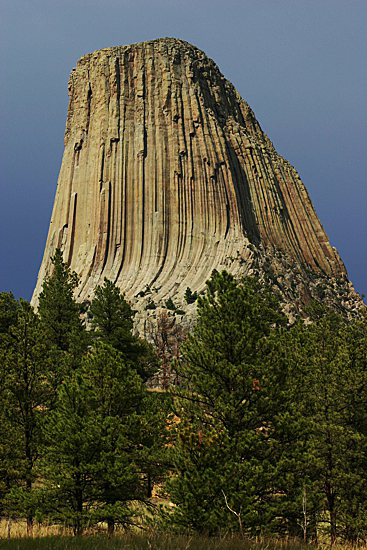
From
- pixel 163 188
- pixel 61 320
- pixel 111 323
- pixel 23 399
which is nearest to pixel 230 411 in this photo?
pixel 23 399

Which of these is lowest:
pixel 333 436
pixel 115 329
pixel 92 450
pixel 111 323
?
pixel 92 450

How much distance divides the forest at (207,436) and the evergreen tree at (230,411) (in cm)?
4

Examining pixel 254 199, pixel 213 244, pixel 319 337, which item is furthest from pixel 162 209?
pixel 319 337

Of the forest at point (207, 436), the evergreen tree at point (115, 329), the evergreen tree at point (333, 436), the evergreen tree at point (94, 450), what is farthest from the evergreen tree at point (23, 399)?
the evergreen tree at point (115, 329)

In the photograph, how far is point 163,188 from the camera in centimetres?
7462

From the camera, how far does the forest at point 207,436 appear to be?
44.5ft

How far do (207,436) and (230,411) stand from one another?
1.16 m

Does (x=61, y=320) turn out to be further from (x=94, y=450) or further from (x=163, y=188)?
(x=163, y=188)

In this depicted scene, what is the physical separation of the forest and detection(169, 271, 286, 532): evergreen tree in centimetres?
4

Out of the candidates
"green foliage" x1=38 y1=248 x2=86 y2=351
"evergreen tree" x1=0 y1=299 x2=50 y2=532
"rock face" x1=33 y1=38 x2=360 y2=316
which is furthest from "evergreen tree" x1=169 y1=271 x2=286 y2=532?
"rock face" x1=33 y1=38 x2=360 y2=316

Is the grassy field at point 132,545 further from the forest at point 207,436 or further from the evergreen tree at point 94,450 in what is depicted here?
the evergreen tree at point 94,450

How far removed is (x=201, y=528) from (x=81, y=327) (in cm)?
2088

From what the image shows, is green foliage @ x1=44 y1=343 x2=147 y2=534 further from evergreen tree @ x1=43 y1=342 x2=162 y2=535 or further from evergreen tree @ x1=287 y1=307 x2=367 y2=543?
evergreen tree @ x1=287 y1=307 x2=367 y2=543

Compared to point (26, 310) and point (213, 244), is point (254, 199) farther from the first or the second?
point (26, 310)
